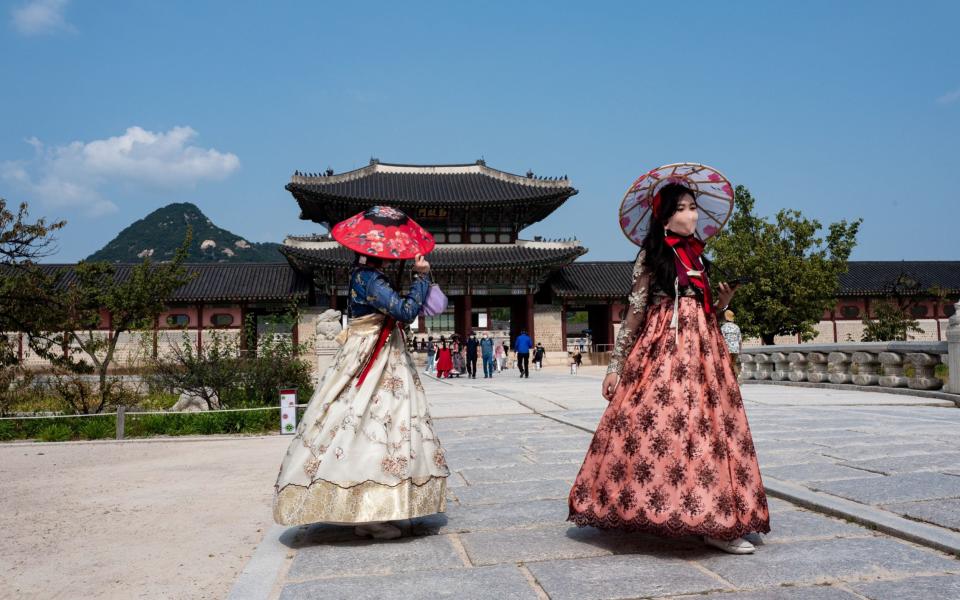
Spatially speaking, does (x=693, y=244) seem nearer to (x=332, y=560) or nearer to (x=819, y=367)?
(x=332, y=560)

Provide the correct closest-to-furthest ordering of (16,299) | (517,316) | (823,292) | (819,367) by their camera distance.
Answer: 1. (16,299)
2. (819,367)
3. (823,292)
4. (517,316)

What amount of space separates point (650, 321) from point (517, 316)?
3019 cm

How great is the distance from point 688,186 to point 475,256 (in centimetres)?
2811

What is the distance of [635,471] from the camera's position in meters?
3.13

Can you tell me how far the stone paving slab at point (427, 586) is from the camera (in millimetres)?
2654

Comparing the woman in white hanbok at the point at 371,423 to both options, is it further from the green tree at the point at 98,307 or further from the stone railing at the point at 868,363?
the stone railing at the point at 868,363

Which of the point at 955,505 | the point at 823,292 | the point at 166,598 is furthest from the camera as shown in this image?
the point at 823,292

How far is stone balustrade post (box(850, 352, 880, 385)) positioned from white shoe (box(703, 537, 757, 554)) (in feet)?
33.6

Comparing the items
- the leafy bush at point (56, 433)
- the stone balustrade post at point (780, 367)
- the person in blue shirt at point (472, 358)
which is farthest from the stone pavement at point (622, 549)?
the person in blue shirt at point (472, 358)

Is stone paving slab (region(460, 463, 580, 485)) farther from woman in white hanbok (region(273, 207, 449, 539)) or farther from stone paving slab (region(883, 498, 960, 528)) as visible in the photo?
stone paving slab (region(883, 498, 960, 528))

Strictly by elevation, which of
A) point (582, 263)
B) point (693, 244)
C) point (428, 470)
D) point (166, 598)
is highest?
point (582, 263)

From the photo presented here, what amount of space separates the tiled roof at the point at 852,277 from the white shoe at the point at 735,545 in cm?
2878

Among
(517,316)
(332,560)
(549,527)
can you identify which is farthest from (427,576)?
(517,316)

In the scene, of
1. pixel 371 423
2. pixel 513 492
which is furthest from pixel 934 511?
pixel 371 423
